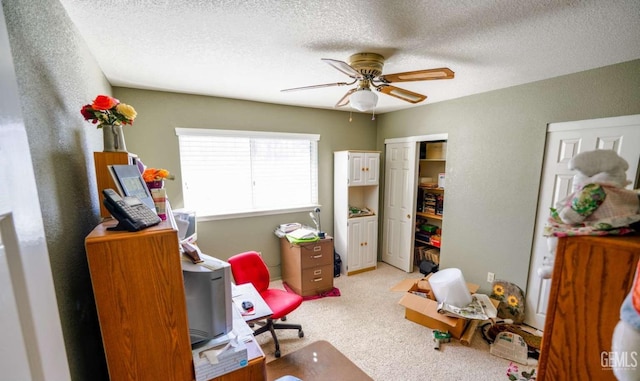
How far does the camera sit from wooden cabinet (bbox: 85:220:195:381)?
2.84ft

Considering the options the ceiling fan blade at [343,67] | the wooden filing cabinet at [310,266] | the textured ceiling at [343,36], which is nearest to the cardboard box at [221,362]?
the ceiling fan blade at [343,67]

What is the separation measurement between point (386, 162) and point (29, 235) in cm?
382

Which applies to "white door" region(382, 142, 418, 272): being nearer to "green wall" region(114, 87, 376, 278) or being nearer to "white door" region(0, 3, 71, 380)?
"green wall" region(114, 87, 376, 278)

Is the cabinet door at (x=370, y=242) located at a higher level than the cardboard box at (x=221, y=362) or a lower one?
lower

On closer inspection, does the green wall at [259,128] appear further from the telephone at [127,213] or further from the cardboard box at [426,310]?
the cardboard box at [426,310]

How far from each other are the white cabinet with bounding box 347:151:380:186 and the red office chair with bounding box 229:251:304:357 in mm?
1740

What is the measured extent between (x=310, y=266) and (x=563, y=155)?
2756 millimetres

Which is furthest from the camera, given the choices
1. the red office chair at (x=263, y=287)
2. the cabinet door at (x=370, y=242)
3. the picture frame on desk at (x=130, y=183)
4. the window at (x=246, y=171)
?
the cabinet door at (x=370, y=242)

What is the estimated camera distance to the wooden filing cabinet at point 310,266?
2.95m

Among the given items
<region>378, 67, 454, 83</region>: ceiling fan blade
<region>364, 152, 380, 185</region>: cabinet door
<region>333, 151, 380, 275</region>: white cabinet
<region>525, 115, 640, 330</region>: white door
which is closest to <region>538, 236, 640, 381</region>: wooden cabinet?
<region>378, 67, 454, 83</region>: ceiling fan blade

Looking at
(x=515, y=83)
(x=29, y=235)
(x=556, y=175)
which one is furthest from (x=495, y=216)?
(x=29, y=235)

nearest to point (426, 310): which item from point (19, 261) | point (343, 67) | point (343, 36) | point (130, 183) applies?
point (343, 67)

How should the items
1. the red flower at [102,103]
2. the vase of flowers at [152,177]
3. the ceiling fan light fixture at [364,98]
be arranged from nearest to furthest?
1. the red flower at [102,103]
2. the vase of flowers at [152,177]
3. the ceiling fan light fixture at [364,98]

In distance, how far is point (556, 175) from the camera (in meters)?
2.28
